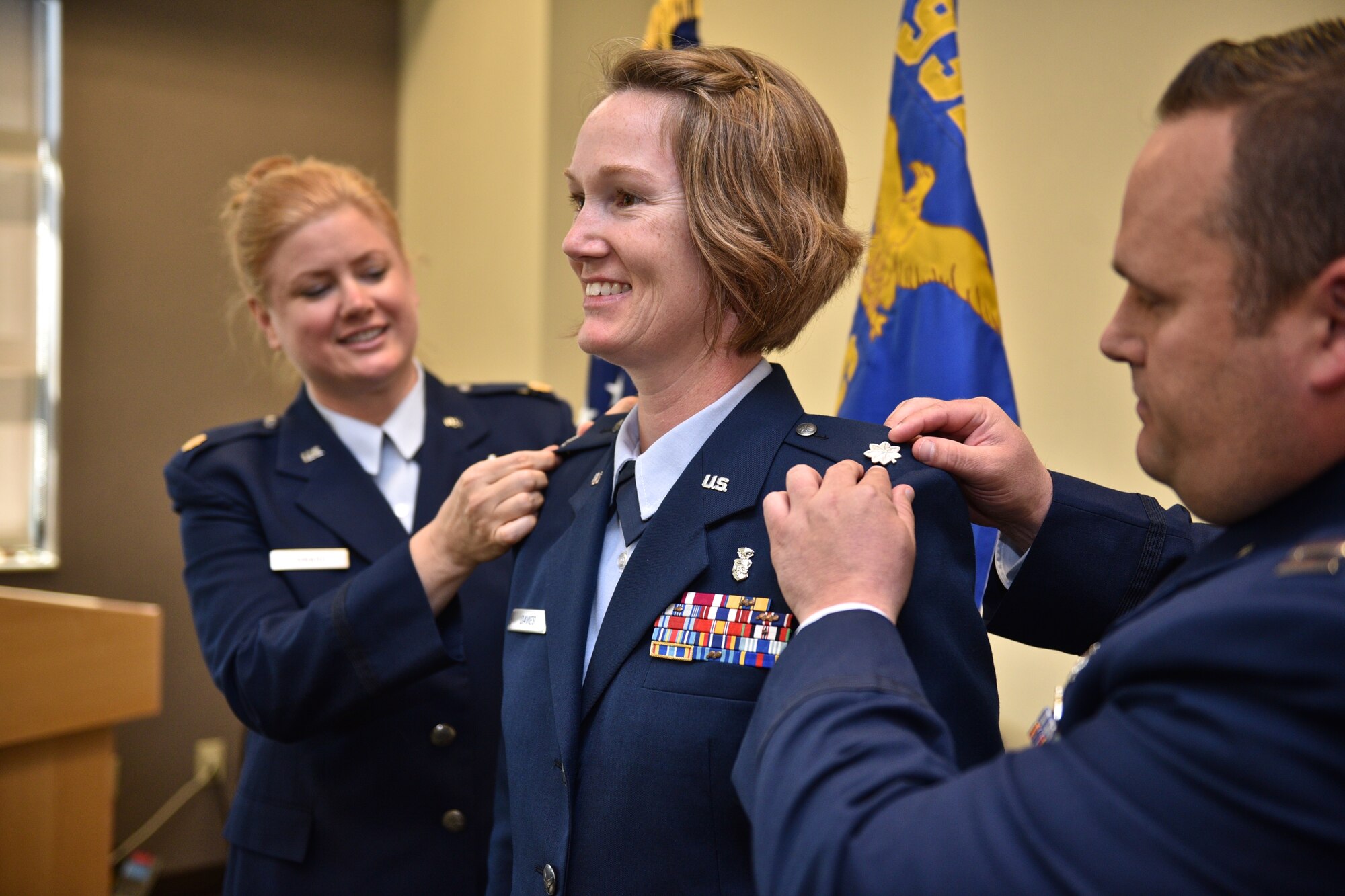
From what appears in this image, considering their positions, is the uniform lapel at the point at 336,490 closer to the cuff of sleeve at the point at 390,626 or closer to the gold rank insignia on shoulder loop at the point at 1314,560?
the cuff of sleeve at the point at 390,626

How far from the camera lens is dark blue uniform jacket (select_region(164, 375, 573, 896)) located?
1.52 meters

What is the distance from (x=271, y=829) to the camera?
1675 millimetres

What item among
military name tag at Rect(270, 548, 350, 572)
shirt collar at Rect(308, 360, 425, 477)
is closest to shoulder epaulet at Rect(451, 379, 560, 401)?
shirt collar at Rect(308, 360, 425, 477)

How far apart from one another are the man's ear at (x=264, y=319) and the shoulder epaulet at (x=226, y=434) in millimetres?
153

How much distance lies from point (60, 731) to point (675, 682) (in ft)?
8.44

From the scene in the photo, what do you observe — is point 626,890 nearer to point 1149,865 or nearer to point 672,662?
point 672,662

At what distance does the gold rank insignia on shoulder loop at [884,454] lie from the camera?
1.10 m

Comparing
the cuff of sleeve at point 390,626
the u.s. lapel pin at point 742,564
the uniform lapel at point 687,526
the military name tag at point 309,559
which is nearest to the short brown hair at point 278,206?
the military name tag at point 309,559

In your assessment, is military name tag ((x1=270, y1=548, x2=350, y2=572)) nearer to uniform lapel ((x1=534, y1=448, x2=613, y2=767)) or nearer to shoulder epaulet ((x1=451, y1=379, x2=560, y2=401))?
shoulder epaulet ((x1=451, y1=379, x2=560, y2=401))

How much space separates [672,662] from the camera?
42.4 inches

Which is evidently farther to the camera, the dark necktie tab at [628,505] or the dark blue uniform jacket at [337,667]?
the dark blue uniform jacket at [337,667]

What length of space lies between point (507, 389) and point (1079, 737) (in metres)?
1.58

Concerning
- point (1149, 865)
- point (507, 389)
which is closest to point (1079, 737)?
point (1149, 865)

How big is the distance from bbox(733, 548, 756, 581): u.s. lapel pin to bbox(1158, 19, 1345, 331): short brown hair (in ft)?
1.73
